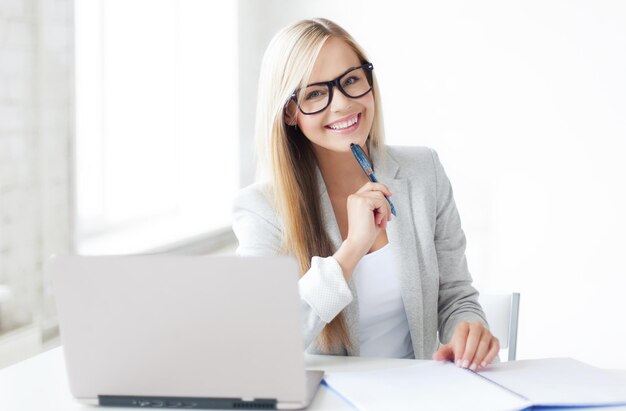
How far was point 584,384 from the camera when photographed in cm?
132

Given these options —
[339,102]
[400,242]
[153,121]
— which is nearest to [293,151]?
[339,102]

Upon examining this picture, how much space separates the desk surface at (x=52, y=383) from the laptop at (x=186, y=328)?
86 mm

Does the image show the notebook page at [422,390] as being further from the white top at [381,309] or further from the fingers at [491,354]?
the white top at [381,309]

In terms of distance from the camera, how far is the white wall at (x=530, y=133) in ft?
11.4

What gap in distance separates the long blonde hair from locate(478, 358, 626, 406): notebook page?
456 millimetres

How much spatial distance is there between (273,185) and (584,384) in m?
0.86

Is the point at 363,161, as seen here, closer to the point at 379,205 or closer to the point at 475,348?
the point at 379,205

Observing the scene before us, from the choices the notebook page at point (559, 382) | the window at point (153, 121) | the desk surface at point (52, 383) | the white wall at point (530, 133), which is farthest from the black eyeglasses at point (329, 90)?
the white wall at point (530, 133)

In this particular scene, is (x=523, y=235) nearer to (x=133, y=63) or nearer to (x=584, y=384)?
(x=133, y=63)

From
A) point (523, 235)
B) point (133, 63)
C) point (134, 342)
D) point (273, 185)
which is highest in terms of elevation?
point (133, 63)

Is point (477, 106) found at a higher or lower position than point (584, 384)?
higher

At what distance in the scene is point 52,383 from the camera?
141 cm

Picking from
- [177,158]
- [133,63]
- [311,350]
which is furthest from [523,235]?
[311,350]

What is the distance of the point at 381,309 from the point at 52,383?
2.49 ft
